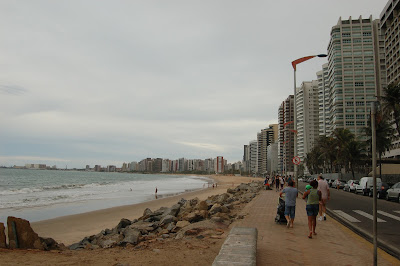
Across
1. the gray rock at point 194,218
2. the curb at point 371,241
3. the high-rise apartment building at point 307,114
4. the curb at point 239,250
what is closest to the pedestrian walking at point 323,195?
the curb at point 371,241

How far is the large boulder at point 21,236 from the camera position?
26.1 feet

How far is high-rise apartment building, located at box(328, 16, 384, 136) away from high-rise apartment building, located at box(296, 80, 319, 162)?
3760 centimetres

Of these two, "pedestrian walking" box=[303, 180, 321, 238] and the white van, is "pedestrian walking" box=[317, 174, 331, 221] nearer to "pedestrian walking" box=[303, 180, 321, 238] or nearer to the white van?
"pedestrian walking" box=[303, 180, 321, 238]

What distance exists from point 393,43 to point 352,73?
32978 mm

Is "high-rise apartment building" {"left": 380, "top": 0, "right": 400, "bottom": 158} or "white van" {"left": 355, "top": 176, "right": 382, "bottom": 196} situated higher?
"high-rise apartment building" {"left": 380, "top": 0, "right": 400, "bottom": 158}

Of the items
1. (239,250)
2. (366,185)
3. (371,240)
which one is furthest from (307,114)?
(239,250)

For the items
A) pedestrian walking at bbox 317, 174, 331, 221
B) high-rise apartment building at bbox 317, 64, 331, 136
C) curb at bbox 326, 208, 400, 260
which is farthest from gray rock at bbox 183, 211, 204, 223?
high-rise apartment building at bbox 317, 64, 331, 136

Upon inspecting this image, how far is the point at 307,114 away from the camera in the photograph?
519 feet

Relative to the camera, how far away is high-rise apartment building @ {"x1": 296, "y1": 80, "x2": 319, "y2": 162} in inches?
6107

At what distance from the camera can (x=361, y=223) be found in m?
11.7

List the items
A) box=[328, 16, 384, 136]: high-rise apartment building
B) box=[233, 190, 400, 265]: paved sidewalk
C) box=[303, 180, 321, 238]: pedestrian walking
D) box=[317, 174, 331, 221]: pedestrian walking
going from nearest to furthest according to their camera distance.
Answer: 1. box=[233, 190, 400, 265]: paved sidewalk
2. box=[303, 180, 321, 238]: pedestrian walking
3. box=[317, 174, 331, 221]: pedestrian walking
4. box=[328, 16, 384, 136]: high-rise apartment building

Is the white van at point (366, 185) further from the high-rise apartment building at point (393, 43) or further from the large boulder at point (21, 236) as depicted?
the high-rise apartment building at point (393, 43)

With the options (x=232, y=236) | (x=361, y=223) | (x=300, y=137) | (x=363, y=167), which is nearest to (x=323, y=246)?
(x=232, y=236)

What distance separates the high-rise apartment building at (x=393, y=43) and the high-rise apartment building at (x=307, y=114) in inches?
2779
